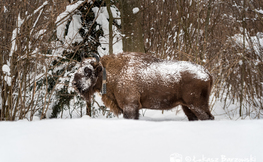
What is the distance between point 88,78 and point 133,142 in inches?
70.6

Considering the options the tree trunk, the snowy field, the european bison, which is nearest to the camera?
the snowy field

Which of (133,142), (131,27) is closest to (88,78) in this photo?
Answer: (131,27)

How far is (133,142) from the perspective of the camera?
2.03 metres

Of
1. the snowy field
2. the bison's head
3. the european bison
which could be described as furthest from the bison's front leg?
the snowy field

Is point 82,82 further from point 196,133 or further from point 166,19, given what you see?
point 166,19

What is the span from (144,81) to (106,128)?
1383 millimetres

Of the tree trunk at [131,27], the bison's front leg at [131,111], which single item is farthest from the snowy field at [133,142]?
the tree trunk at [131,27]

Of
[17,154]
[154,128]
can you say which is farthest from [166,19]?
[17,154]

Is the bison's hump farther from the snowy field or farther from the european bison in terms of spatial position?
the snowy field

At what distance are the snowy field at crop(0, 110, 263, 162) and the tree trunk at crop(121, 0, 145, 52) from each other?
2577 millimetres

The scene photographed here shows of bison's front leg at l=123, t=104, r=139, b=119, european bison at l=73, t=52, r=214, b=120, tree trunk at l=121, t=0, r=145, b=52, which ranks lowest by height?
bison's front leg at l=123, t=104, r=139, b=119

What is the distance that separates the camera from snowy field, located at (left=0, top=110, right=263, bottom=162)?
1.86 meters

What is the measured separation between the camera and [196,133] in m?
2.14

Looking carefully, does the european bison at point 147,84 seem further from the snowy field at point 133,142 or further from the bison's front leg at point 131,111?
the snowy field at point 133,142
